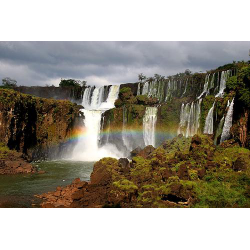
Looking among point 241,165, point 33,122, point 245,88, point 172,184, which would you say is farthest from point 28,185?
point 245,88

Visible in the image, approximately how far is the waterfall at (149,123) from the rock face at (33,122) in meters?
9.89

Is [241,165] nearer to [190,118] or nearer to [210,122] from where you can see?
[210,122]

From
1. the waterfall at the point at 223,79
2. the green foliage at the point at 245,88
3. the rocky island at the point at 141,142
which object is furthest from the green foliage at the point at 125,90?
the green foliage at the point at 245,88

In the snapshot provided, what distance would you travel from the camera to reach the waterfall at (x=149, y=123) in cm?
3186

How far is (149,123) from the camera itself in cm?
3209

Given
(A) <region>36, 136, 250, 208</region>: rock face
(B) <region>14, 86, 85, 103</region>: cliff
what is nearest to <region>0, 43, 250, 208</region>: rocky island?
(A) <region>36, 136, 250, 208</region>: rock face

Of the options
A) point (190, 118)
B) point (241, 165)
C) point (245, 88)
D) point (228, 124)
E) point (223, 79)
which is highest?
point (223, 79)

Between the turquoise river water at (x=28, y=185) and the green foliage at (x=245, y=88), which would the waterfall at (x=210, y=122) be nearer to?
the green foliage at (x=245, y=88)

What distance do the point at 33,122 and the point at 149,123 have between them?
15.0 metres

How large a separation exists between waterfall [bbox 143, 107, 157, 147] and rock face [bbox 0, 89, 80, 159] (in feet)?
32.5

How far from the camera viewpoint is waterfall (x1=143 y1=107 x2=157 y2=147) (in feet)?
105
